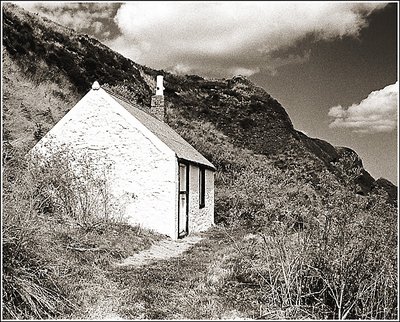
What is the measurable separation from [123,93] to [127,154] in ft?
49.4

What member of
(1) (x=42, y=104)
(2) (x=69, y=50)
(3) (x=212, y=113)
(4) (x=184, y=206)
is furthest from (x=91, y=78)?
(4) (x=184, y=206)

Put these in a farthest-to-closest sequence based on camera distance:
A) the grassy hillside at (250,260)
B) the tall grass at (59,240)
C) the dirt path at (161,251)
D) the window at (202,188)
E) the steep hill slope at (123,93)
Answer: the steep hill slope at (123,93), the window at (202,188), the dirt path at (161,251), the grassy hillside at (250,260), the tall grass at (59,240)

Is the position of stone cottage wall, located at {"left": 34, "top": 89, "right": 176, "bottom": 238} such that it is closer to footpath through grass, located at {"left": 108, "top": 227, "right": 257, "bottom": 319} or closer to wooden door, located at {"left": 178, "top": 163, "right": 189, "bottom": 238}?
wooden door, located at {"left": 178, "top": 163, "right": 189, "bottom": 238}

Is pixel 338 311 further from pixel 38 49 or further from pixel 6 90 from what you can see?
pixel 38 49

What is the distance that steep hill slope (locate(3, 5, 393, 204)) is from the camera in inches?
993

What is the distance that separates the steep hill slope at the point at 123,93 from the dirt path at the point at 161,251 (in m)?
3.81

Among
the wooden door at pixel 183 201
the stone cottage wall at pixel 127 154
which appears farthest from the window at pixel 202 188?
the stone cottage wall at pixel 127 154

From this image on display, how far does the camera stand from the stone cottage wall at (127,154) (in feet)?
51.8

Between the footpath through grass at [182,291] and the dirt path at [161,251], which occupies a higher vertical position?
the dirt path at [161,251]

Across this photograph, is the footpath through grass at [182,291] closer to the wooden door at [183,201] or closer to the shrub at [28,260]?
the shrub at [28,260]

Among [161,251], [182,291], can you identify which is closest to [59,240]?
[182,291]

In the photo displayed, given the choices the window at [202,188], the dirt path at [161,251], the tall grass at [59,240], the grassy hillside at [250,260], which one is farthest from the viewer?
the window at [202,188]

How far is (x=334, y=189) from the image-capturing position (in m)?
7.73

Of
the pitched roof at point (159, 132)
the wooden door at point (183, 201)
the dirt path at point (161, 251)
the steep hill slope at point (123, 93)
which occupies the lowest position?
the dirt path at point (161, 251)
